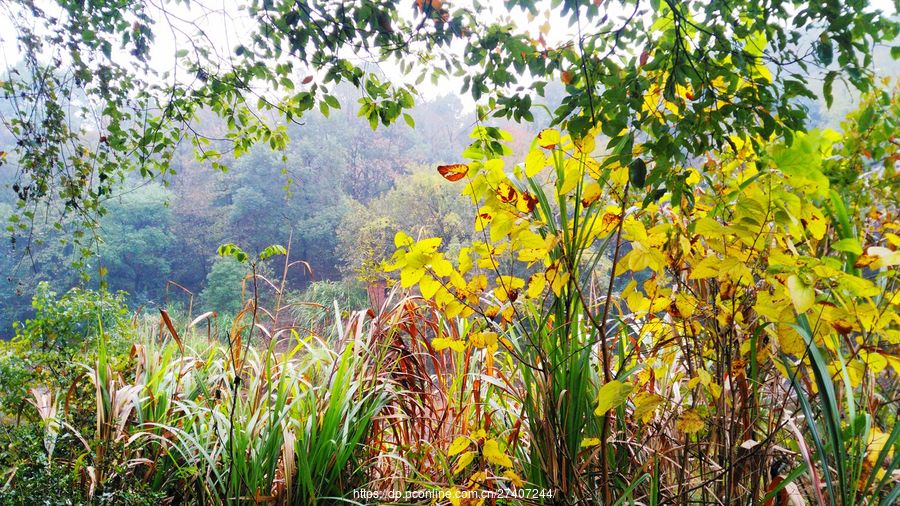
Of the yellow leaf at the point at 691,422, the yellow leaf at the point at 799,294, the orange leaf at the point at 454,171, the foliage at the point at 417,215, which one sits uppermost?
the foliage at the point at 417,215

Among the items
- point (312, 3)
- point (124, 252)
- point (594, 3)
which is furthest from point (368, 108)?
point (124, 252)

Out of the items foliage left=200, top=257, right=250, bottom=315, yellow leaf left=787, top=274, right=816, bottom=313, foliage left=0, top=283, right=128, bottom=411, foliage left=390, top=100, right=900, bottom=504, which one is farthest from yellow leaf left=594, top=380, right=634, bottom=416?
foliage left=200, top=257, right=250, bottom=315

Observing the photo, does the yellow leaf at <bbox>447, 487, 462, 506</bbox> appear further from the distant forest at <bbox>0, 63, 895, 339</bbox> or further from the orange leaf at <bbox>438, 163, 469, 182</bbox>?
the distant forest at <bbox>0, 63, 895, 339</bbox>

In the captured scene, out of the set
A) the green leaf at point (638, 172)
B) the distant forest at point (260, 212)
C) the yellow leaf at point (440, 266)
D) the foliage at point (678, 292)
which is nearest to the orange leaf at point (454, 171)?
the foliage at point (678, 292)

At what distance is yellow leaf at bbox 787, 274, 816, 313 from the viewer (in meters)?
0.48

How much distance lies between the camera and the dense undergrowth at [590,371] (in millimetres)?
648

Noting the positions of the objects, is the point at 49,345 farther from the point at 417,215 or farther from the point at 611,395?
the point at 417,215

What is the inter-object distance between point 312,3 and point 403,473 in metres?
1.09

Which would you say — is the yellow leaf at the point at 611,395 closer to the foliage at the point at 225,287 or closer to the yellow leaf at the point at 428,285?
the yellow leaf at the point at 428,285

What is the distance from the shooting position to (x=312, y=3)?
3.57 feet

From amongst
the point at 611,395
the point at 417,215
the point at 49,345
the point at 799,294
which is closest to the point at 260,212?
the point at 417,215

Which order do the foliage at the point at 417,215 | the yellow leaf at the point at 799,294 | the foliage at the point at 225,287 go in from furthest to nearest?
the foliage at the point at 225,287 → the foliage at the point at 417,215 → the yellow leaf at the point at 799,294

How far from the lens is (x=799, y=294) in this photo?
49 cm

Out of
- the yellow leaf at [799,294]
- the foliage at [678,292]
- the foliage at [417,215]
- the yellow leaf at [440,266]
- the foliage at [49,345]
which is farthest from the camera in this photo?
the foliage at [417,215]
